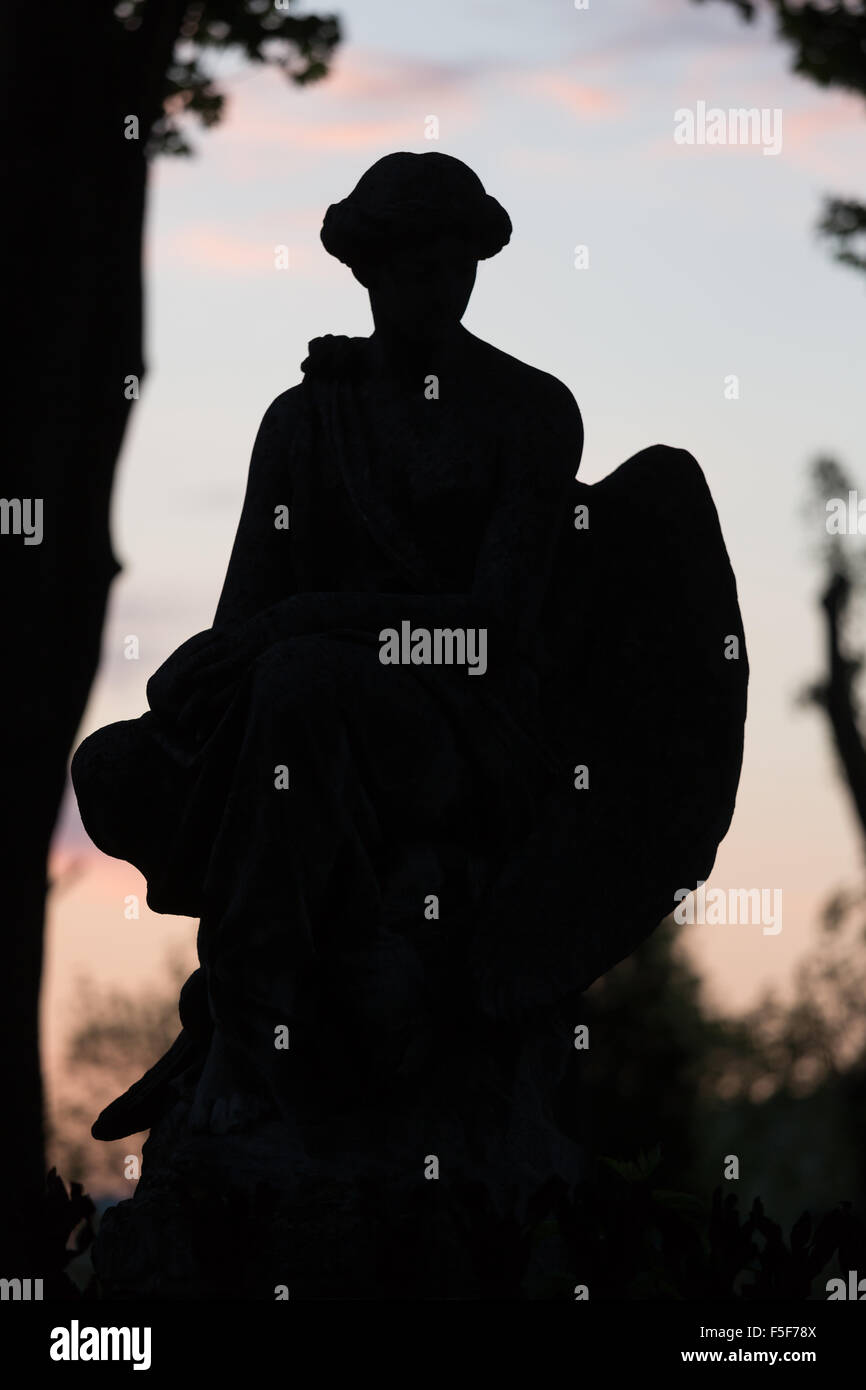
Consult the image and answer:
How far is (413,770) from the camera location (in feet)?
20.8

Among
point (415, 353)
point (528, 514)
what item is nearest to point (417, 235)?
point (415, 353)

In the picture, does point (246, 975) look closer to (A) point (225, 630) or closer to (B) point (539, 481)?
(A) point (225, 630)

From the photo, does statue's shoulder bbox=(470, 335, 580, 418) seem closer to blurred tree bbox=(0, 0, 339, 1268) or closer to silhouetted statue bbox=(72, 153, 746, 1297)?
silhouetted statue bbox=(72, 153, 746, 1297)

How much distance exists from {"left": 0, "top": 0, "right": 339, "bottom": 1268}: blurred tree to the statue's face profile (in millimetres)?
4957

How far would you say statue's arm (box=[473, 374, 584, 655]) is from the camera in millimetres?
6613

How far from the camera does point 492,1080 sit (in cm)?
637

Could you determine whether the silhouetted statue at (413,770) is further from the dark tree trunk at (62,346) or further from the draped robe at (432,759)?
the dark tree trunk at (62,346)

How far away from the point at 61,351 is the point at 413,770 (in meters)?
6.14

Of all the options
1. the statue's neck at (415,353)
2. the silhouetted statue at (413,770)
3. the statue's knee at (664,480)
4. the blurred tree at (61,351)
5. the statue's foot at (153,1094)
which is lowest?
the statue's foot at (153,1094)

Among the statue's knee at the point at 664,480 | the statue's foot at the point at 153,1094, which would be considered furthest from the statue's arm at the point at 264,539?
the statue's foot at the point at 153,1094

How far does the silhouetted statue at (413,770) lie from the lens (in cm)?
606
